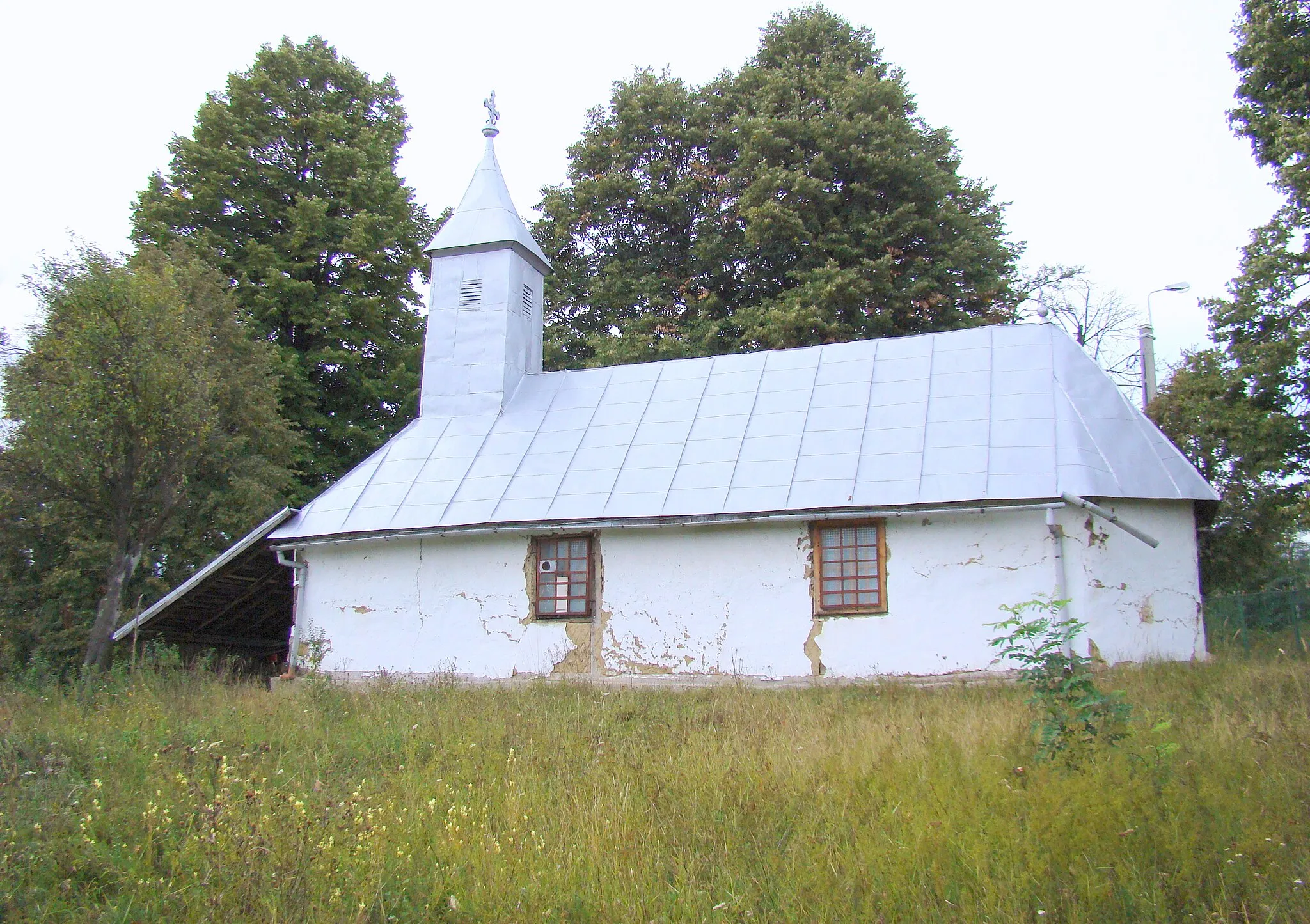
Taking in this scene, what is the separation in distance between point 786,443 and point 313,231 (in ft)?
44.8

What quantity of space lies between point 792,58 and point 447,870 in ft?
71.4

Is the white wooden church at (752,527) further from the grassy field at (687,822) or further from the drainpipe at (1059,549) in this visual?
the grassy field at (687,822)

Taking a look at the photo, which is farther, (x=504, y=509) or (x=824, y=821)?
(x=504, y=509)

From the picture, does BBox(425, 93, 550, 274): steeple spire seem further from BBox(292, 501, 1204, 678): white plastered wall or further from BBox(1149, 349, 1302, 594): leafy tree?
BBox(1149, 349, 1302, 594): leafy tree

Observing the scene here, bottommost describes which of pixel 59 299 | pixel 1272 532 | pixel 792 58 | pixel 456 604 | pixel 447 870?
pixel 447 870

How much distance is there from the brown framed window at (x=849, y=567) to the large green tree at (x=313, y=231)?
13.2m

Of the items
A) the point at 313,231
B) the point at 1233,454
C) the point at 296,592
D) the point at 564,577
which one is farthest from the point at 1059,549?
the point at 313,231

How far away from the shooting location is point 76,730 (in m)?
8.99

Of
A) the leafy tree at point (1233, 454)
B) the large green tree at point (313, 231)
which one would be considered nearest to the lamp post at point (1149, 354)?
the leafy tree at point (1233, 454)

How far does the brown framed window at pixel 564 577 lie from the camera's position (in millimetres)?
13188

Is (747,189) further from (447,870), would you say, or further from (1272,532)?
(447,870)

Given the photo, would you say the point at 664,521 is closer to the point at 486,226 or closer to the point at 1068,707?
the point at 1068,707

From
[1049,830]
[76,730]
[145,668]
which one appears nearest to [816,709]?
[1049,830]

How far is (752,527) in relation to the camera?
12570 mm
